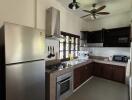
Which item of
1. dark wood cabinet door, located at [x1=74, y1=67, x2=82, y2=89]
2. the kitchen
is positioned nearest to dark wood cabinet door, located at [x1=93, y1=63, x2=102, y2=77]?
the kitchen

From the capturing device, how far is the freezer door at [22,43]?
4.22ft

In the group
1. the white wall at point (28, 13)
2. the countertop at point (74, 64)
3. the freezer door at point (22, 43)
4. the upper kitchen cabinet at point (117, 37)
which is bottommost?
the countertop at point (74, 64)

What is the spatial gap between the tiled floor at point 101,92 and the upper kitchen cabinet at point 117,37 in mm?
1519

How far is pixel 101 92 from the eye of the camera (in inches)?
121

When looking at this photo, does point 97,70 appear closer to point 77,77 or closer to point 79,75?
point 79,75

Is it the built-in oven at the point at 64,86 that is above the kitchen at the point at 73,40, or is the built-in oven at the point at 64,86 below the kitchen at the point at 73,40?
below

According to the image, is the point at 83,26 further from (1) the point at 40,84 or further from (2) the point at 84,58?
(1) the point at 40,84

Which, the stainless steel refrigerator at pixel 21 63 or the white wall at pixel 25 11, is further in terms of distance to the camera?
the white wall at pixel 25 11

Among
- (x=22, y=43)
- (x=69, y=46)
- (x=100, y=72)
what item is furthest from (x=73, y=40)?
(x=22, y=43)

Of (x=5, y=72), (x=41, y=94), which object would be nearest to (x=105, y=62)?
(x=41, y=94)

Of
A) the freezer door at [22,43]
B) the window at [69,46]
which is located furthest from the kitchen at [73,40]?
the freezer door at [22,43]

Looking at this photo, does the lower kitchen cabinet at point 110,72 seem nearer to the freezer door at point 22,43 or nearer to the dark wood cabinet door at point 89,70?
the dark wood cabinet door at point 89,70

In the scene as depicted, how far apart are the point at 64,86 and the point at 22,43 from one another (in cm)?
166

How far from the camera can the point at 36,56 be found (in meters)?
1.68
